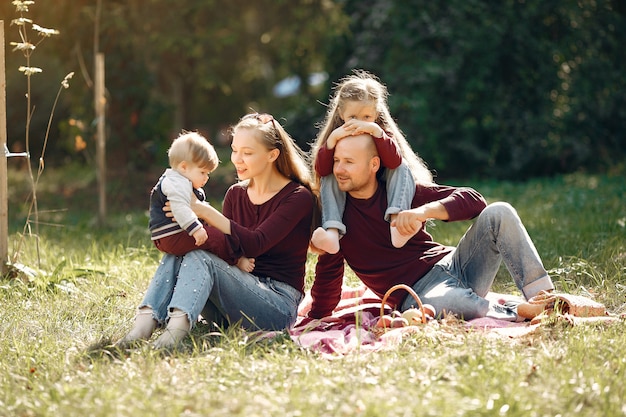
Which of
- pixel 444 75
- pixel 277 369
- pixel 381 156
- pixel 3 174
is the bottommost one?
pixel 277 369

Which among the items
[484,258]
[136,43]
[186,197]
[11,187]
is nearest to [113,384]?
[186,197]

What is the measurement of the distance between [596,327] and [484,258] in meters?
0.67

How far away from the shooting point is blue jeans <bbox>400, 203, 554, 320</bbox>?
12.8 ft

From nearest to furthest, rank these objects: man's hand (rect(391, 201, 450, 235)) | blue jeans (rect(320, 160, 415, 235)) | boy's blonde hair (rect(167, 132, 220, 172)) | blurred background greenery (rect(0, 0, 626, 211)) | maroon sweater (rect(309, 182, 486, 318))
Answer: boy's blonde hair (rect(167, 132, 220, 172))
man's hand (rect(391, 201, 450, 235))
blue jeans (rect(320, 160, 415, 235))
maroon sweater (rect(309, 182, 486, 318))
blurred background greenery (rect(0, 0, 626, 211))

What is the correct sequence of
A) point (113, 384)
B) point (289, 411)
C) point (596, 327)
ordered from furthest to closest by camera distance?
point (596, 327), point (113, 384), point (289, 411)

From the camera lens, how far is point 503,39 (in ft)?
34.6

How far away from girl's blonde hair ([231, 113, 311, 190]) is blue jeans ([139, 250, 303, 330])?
0.58m

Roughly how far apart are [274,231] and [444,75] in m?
6.84

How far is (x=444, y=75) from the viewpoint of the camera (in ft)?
33.3

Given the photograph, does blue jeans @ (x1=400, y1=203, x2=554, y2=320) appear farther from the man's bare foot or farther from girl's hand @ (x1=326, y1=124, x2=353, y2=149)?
girl's hand @ (x1=326, y1=124, x2=353, y2=149)

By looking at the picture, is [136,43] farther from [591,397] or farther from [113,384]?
[591,397]

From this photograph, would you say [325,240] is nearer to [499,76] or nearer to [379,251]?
[379,251]

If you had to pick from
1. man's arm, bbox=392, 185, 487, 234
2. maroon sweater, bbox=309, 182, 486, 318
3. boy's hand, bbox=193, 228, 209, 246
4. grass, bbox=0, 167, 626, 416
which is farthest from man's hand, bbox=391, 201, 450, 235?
boy's hand, bbox=193, 228, 209, 246

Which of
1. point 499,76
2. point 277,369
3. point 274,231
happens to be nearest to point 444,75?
point 499,76
